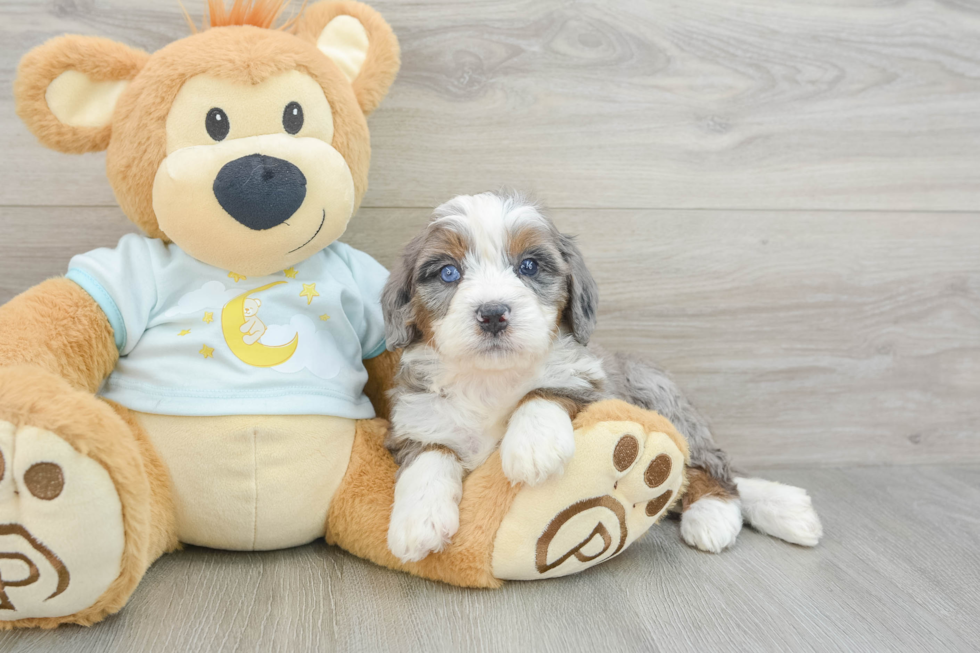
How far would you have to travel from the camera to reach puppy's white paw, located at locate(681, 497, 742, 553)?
5.84ft

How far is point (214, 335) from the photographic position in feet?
5.32

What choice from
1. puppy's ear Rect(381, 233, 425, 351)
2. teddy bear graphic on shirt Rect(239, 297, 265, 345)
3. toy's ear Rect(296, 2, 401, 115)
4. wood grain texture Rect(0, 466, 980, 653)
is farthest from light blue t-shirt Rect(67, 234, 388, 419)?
toy's ear Rect(296, 2, 401, 115)

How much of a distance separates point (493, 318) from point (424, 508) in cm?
41

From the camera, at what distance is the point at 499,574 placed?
1530 mm

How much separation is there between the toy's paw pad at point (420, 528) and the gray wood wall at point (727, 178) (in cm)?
92

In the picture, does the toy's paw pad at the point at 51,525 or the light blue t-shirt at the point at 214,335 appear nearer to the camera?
the toy's paw pad at the point at 51,525

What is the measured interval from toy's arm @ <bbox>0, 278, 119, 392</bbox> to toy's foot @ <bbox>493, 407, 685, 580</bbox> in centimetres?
94

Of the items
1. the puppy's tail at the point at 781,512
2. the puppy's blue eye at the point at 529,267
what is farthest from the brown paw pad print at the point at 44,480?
the puppy's tail at the point at 781,512

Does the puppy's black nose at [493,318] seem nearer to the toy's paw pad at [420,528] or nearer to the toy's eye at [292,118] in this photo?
the toy's paw pad at [420,528]

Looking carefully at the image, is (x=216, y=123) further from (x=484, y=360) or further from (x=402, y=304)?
(x=484, y=360)

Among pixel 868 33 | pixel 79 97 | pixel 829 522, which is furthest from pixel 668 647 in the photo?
pixel 868 33

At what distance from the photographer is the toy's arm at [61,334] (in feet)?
4.79

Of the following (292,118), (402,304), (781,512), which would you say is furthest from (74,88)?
(781,512)

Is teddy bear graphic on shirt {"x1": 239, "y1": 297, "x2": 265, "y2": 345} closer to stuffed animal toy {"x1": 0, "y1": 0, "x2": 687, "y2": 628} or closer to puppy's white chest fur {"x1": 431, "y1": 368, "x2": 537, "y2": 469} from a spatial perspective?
stuffed animal toy {"x1": 0, "y1": 0, "x2": 687, "y2": 628}
